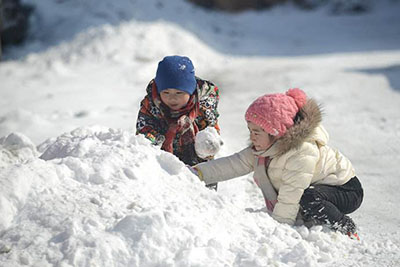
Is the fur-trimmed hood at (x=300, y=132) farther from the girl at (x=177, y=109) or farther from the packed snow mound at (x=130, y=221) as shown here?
the girl at (x=177, y=109)

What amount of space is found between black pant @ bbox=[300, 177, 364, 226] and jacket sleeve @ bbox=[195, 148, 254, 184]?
0.44m

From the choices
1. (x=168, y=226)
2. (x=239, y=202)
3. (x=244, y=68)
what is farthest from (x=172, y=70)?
(x=244, y=68)

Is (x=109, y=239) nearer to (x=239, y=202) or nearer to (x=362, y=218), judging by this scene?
(x=239, y=202)

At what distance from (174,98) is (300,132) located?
0.98 m

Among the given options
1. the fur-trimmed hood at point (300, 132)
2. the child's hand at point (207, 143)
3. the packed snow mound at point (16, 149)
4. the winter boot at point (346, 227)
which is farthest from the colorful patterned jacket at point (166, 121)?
the winter boot at point (346, 227)

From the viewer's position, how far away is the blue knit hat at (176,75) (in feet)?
11.3

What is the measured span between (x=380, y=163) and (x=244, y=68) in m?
4.64

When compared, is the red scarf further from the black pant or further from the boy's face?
the black pant

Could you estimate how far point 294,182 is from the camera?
2.86 m

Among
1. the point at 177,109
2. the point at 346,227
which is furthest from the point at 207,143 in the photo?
the point at 346,227

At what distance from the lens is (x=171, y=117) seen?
3.60 metres

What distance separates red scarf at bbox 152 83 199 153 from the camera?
351 centimetres

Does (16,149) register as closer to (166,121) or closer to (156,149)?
(166,121)

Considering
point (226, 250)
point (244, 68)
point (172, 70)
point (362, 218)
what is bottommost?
point (244, 68)
